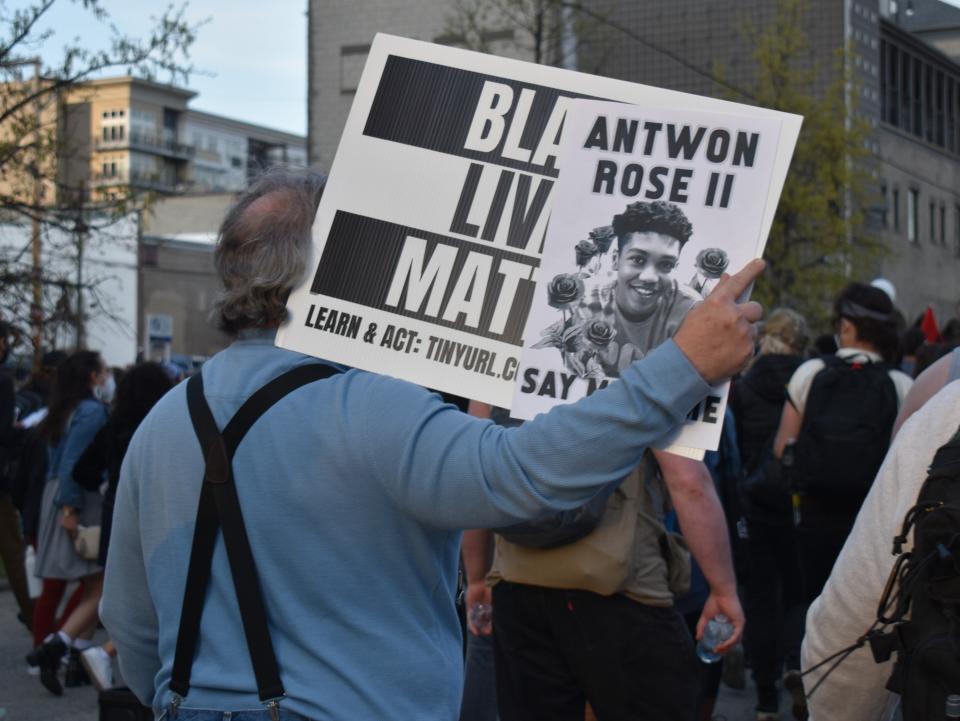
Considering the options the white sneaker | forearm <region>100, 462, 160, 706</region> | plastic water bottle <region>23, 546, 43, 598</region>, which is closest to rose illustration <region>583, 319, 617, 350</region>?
forearm <region>100, 462, 160, 706</region>

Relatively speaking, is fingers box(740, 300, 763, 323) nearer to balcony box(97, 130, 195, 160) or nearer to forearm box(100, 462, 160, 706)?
forearm box(100, 462, 160, 706)

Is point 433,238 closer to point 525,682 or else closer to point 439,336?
point 439,336

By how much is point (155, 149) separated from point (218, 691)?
104 meters

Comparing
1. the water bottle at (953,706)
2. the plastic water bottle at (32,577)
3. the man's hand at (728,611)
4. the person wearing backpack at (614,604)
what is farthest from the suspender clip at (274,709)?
the plastic water bottle at (32,577)

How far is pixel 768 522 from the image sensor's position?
7.42 m

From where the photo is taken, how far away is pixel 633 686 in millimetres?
3680

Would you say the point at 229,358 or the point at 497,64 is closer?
the point at 497,64

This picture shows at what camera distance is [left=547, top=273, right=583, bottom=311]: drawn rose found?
2.17 metres

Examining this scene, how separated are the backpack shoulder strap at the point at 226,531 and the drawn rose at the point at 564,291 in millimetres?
424

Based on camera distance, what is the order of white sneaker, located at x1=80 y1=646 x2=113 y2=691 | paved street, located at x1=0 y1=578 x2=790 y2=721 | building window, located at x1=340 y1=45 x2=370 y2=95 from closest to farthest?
white sneaker, located at x1=80 y1=646 x2=113 y2=691
paved street, located at x1=0 y1=578 x2=790 y2=721
building window, located at x1=340 y1=45 x2=370 y2=95

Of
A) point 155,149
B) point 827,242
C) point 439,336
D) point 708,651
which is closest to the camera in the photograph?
point 439,336

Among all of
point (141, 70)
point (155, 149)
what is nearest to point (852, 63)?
point (141, 70)

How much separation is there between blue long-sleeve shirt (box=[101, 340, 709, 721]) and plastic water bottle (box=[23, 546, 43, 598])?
22.7 ft

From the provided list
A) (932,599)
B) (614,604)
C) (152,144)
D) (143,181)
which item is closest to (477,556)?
(614,604)
